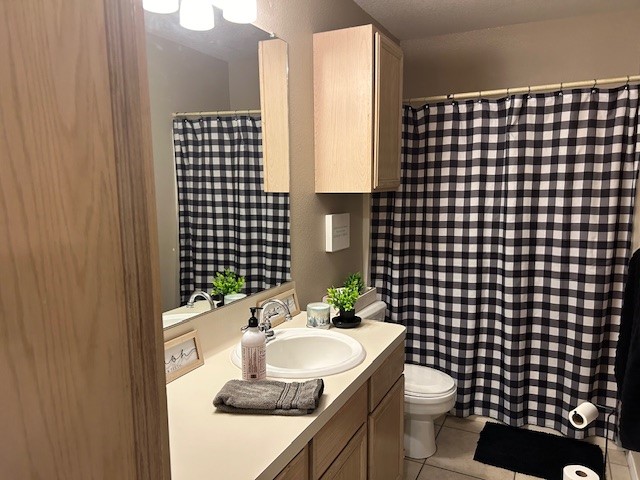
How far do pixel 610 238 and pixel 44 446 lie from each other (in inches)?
102

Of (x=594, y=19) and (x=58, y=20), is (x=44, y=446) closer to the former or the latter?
(x=58, y=20)

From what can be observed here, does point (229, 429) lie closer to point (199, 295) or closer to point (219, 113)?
point (199, 295)

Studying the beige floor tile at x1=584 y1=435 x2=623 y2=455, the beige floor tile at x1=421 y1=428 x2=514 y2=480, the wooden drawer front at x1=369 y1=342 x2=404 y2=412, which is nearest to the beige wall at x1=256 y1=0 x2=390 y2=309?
the wooden drawer front at x1=369 y1=342 x2=404 y2=412

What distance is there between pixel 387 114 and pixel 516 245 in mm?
1047

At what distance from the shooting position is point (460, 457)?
8.00 ft

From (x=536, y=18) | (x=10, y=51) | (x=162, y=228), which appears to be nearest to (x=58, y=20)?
(x=10, y=51)

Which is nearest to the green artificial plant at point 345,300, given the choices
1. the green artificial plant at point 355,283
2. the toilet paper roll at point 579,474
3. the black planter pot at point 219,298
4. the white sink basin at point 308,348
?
the white sink basin at point 308,348

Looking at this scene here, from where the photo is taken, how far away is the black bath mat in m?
2.32

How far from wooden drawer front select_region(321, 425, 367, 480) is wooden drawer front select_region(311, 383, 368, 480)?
0.08 feet

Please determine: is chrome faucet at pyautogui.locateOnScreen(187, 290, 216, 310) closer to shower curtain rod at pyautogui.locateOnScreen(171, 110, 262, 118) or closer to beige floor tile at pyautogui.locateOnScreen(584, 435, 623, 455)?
shower curtain rod at pyautogui.locateOnScreen(171, 110, 262, 118)

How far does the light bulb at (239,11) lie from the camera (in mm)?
1655

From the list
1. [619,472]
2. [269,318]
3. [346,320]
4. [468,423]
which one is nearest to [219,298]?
[269,318]

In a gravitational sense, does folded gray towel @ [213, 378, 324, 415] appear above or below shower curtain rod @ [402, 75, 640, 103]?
below

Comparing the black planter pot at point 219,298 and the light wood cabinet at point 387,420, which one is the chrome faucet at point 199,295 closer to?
the black planter pot at point 219,298
